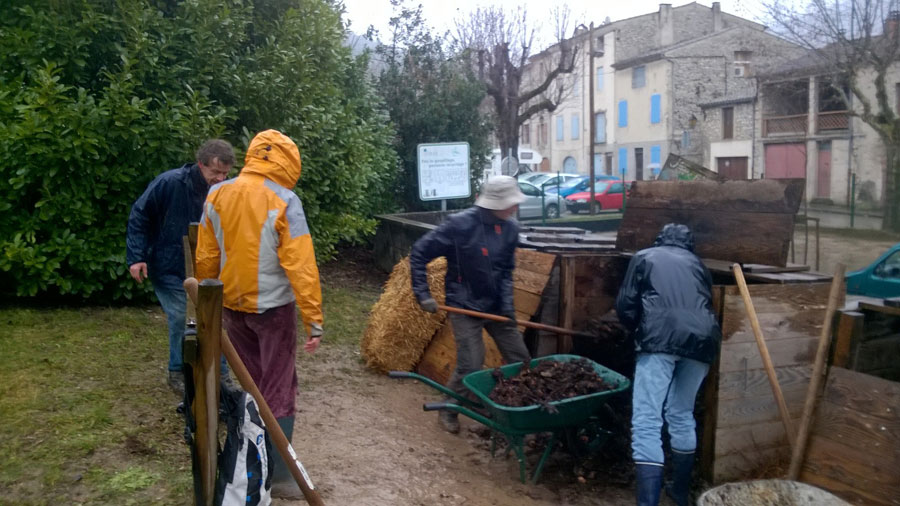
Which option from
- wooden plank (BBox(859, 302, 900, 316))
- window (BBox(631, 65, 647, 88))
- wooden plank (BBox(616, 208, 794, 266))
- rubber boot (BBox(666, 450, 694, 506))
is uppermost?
window (BBox(631, 65, 647, 88))

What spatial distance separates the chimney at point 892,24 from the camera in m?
23.3

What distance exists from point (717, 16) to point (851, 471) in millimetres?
52968

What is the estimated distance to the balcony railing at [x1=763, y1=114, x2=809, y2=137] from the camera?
37062 millimetres

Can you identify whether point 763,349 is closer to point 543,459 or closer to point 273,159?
point 543,459

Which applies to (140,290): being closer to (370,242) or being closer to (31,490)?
(31,490)

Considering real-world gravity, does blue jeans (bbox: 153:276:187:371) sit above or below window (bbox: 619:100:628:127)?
below

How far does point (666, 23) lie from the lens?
5103cm

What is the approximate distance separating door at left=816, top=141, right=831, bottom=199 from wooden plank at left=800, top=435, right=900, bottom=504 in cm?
3472

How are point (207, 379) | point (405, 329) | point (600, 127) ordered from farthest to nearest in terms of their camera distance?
point (600, 127), point (405, 329), point (207, 379)

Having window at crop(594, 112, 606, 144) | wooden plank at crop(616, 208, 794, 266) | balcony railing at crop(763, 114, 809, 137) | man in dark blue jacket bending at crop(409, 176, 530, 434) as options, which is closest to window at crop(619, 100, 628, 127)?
window at crop(594, 112, 606, 144)

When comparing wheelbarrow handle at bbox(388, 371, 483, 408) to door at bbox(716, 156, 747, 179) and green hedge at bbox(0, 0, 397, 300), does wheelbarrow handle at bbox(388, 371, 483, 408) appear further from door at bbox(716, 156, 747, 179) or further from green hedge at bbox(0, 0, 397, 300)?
door at bbox(716, 156, 747, 179)

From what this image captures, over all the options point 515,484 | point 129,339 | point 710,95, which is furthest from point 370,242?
point 710,95

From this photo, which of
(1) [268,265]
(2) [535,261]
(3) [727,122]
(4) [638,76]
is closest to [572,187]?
(3) [727,122]

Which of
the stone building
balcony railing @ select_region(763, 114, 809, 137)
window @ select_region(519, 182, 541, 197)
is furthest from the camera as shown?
the stone building
